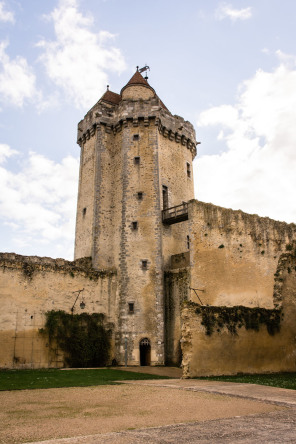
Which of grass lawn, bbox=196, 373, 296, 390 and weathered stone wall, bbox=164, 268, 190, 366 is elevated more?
weathered stone wall, bbox=164, 268, 190, 366

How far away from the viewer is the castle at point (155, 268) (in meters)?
14.8

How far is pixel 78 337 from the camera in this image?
2070 cm

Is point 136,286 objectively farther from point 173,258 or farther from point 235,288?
point 235,288

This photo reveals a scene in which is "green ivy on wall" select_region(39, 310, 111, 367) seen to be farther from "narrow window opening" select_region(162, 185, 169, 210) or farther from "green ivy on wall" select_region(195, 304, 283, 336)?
"green ivy on wall" select_region(195, 304, 283, 336)

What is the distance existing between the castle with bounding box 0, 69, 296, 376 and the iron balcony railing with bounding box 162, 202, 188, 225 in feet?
0.28

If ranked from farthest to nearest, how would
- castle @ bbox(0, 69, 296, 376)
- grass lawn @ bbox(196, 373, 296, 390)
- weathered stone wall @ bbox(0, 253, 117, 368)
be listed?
weathered stone wall @ bbox(0, 253, 117, 368) → castle @ bbox(0, 69, 296, 376) → grass lawn @ bbox(196, 373, 296, 390)

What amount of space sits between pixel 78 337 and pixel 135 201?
8809 mm

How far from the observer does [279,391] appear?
348 inches

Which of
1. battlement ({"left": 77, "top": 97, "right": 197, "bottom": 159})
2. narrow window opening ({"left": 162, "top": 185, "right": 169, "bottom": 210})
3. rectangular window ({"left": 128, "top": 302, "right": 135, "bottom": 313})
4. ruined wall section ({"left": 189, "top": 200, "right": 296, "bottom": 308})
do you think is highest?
battlement ({"left": 77, "top": 97, "right": 197, "bottom": 159})

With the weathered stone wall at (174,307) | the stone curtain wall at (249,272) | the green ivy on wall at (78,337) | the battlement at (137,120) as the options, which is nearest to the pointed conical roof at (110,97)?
the battlement at (137,120)

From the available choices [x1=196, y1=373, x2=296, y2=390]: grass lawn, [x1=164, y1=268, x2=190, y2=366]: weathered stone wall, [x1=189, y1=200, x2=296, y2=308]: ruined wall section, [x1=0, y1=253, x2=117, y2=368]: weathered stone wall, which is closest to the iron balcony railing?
[x1=164, y1=268, x2=190, y2=366]: weathered stone wall

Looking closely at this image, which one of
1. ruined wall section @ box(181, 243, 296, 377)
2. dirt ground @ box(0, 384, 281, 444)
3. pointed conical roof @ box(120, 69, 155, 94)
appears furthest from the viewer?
pointed conical roof @ box(120, 69, 155, 94)

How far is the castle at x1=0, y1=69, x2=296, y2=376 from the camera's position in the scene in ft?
48.5

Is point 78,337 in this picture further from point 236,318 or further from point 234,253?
point 236,318
